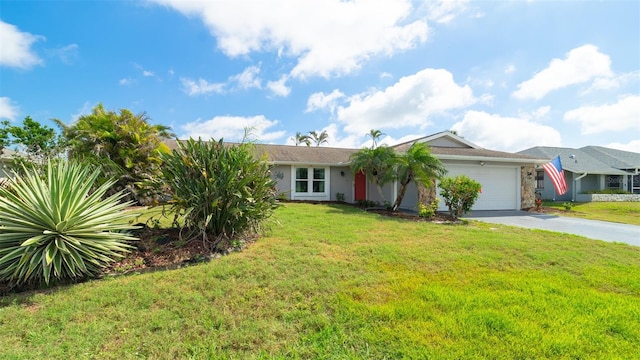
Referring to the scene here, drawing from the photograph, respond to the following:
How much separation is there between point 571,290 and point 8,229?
8620mm

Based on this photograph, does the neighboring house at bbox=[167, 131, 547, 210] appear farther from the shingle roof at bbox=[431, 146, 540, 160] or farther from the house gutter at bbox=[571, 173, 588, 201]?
the house gutter at bbox=[571, 173, 588, 201]

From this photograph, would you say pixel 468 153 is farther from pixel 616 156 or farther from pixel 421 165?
pixel 616 156

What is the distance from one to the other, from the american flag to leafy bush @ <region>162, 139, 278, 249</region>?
57.2 feet

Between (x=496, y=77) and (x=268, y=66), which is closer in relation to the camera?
(x=496, y=77)

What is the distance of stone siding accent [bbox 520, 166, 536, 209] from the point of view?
15445mm

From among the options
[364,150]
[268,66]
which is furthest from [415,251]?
[268,66]

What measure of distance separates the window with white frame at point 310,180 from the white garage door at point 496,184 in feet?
25.1

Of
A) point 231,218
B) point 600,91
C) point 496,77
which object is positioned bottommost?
point 231,218

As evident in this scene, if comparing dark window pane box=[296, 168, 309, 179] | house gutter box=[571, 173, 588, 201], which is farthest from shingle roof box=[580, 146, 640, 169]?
dark window pane box=[296, 168, 309, 179]

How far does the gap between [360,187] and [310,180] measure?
3.36m

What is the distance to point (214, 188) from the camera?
5.76 metres

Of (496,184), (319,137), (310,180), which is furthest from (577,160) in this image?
(319,137)

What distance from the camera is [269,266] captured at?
490 centimetres

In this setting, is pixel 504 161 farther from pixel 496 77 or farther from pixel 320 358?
pixel 320 358
